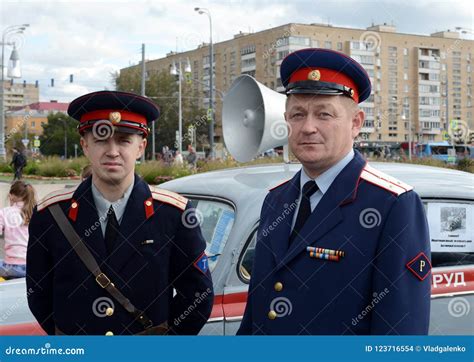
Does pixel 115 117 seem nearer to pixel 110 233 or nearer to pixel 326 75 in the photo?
pixel 110 233

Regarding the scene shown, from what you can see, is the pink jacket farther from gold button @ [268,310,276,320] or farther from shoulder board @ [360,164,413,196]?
shoulder board @ [360,164,413,196]

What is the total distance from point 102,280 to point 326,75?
113 cm

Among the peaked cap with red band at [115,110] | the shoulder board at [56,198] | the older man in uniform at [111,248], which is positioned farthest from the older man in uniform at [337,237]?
the shoulder board at [56,198]

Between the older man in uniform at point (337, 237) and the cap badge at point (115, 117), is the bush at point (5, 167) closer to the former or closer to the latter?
the cap badge at point (115, 117)

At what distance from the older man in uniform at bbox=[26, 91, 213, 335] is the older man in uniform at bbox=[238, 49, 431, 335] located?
1.51ft

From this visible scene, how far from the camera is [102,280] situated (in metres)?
2.63

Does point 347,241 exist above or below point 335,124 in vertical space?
below

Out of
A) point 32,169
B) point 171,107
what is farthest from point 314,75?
point 32,169

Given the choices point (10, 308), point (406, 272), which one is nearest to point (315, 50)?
point (406, 272)

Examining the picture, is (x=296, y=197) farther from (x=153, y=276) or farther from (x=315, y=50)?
(x=153, y=276)

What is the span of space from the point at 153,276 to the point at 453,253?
70.1 inches

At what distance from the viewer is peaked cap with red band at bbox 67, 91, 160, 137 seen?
9.00 feet

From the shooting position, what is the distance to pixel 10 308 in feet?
11.5

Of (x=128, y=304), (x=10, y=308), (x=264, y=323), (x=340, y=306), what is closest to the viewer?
(x=340, y=306)
